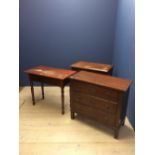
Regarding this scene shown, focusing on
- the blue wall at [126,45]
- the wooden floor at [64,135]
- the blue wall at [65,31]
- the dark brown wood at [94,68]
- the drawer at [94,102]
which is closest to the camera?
the wooden floor at [64,135]

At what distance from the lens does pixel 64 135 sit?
6.11ft

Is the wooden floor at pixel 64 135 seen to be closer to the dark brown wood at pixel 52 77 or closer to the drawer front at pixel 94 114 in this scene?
the drawer front at pixel 94 114

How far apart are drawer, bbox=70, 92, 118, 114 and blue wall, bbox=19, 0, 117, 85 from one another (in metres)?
1.20

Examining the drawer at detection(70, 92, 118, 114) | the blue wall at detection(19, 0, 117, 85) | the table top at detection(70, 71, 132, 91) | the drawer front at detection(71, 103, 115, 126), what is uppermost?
the blue wall at detection(19, 0, 117, 85)

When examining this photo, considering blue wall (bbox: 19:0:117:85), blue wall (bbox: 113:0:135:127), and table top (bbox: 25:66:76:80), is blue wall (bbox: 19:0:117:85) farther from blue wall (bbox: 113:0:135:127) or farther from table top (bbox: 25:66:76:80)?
table top (bbox: 25:66:76:80)

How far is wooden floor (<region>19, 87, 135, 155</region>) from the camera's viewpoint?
1.64m

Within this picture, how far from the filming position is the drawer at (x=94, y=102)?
177 cm

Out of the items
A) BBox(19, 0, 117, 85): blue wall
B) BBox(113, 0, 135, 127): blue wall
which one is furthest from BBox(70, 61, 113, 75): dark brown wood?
BBox(19, 0, 117, 85): blue wall

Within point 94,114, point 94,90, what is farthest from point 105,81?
point 94,114

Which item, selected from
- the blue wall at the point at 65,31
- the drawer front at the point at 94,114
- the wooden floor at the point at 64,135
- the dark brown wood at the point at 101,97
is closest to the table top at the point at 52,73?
the dark brown wood at the point at 101,97

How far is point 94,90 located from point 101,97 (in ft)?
0.36

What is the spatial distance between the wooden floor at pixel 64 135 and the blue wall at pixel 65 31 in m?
1.02

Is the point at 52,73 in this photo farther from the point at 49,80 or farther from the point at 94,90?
the point at 94,90

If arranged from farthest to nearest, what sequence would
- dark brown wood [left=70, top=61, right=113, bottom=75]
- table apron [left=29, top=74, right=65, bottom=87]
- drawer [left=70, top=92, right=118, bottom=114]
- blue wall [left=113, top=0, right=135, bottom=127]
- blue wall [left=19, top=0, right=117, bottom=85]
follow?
1. blue wall [left=19, top=0, right=117, bottom=85]
2. dark brown wood [left=70, top=61, right=113, bottom=75]
3. table apron [left=29, top=74, right=65, bottom=87]
4. blue wall [left=113, top=0, right=135, bottom=127]
5. drawer [left=70, top=92, right=118, bottom=114]
